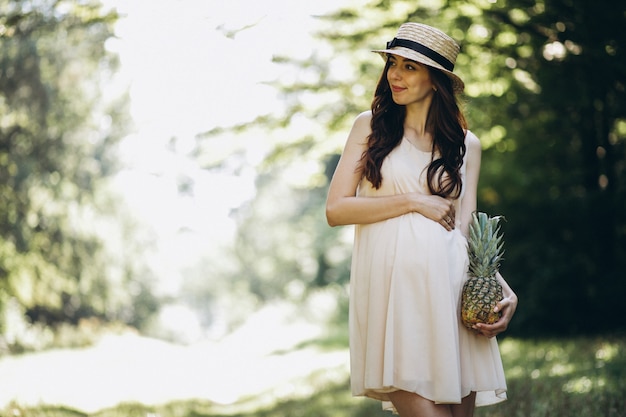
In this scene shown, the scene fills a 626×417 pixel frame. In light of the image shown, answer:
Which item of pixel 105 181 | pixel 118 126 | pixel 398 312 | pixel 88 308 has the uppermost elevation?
pixel 118 126

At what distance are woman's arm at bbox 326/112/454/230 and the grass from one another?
10.5 feet

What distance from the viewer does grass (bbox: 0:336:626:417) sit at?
680 cm

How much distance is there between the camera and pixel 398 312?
3.84m

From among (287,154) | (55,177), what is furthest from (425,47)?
(55,177)

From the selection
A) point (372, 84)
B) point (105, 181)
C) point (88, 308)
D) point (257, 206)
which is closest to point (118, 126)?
point (105, 181)

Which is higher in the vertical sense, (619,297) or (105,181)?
(105,181)

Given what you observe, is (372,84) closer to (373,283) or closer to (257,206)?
(373,283)

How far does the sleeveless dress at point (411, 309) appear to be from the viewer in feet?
12.4

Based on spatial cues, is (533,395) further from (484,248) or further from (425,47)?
(425,47)

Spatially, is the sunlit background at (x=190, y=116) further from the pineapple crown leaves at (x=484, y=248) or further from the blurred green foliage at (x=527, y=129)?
the pineapple crown leaves at (x=484, y=248)

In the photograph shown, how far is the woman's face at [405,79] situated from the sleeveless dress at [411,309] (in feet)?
0.78

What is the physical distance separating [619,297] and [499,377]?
27.9ft

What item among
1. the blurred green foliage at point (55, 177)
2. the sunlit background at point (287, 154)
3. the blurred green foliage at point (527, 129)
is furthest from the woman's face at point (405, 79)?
the blurred green foliage at point (55, 177)

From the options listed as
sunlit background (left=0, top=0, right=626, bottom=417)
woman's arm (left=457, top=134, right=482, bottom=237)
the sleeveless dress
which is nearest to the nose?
the sleeveless dress
